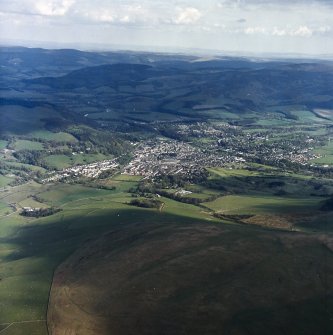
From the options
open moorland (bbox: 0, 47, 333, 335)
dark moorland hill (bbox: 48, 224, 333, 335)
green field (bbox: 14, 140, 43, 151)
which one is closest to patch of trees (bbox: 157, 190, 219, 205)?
open moorland (bbox: 0, 47, 333, 335)

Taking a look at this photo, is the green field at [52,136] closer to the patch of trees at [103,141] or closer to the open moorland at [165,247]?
the patch of trees at [103,141]

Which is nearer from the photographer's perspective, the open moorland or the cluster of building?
the open moorland

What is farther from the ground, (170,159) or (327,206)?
(327,206)

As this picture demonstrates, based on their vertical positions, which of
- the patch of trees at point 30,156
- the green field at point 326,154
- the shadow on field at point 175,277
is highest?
the shadow on field at point 175,277

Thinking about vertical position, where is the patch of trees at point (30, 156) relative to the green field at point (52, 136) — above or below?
below

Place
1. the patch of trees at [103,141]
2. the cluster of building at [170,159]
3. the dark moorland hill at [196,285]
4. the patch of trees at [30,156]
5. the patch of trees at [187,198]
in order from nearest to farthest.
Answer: the dark moorland hill at [196,285] < the patch of trees at [187,198] < the cluster of building at [170,159] < the patch of trees at [30,156] < the patch of trees at [103,141]

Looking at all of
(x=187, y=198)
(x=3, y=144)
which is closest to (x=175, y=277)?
(x=187, y=198)

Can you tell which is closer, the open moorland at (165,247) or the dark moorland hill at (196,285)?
the dark moorland hill at (196,285)

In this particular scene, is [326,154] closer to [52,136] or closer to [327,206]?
[327,206]

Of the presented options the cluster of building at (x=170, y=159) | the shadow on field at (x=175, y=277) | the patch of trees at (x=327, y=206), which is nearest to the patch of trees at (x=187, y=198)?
the shadow on field at (x=175, y=277)

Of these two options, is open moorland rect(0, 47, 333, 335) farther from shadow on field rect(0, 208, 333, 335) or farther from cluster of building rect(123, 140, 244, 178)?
cluster of building rect(123, 140, 244, 178)

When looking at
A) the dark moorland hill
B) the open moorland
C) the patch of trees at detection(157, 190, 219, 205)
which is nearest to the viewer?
the dark moorland hill
